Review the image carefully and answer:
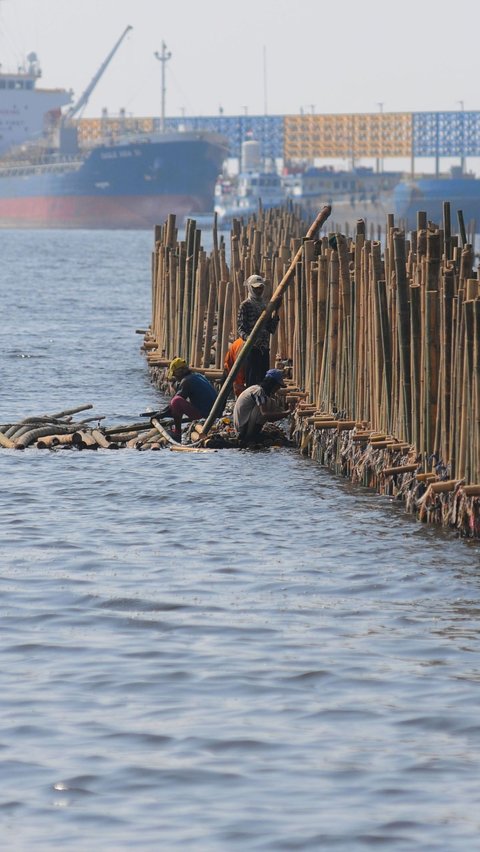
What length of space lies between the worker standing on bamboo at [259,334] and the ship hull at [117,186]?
137559 mm

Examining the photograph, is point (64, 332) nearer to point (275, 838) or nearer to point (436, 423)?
point (436, 423)

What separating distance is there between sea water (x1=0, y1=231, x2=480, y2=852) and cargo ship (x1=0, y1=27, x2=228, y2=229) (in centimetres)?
14092

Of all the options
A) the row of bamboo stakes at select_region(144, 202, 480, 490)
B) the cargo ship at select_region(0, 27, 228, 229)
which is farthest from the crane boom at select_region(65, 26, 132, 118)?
the row of bamboo stakes at select_region(144, 202, 480, 490)

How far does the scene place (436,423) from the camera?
14469 millimetres

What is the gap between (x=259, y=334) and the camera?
1995 centimetres

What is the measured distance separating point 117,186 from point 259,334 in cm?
14063

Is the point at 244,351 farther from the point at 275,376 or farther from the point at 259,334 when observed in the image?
the point at 275,376

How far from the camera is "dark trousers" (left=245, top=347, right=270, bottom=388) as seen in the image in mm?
20141

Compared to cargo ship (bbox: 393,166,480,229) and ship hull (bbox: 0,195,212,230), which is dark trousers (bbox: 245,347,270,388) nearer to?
cargo ship (bbox: 393,166,480,229)

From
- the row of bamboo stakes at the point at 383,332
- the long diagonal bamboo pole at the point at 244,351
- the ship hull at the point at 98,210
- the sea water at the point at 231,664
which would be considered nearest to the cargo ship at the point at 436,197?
the ship hull at the point at 98,210

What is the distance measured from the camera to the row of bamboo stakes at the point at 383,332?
44.8ft

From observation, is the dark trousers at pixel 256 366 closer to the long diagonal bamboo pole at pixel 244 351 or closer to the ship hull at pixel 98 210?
the long diagonal bamboo pole at pixel 244 351

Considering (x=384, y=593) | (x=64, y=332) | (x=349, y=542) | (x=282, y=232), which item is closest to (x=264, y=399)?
(x=349, y=542)

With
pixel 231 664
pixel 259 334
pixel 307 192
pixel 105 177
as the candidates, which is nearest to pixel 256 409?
pixel 259 334
